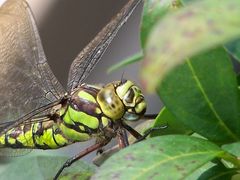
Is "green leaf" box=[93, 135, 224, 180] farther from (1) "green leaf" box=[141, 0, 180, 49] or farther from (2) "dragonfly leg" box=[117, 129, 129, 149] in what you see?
(2) "dragonfly leg" box=[117, 129, 129, 149]

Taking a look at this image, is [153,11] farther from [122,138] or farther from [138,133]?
[122,138]

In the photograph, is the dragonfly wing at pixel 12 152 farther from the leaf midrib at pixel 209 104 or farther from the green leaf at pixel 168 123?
the leaf midrib at pixel 209 104

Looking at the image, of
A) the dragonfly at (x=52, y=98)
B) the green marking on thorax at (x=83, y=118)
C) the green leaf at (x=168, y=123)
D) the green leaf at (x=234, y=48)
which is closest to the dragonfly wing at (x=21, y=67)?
the dragonfly at (x=52, y=98)

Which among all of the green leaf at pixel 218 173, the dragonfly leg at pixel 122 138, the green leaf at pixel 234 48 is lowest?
the dragonfly leg at pixel 122 138

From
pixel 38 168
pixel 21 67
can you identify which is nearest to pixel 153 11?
pixel 38 168

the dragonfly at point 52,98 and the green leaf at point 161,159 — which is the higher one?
the green leaf at point 161,159
